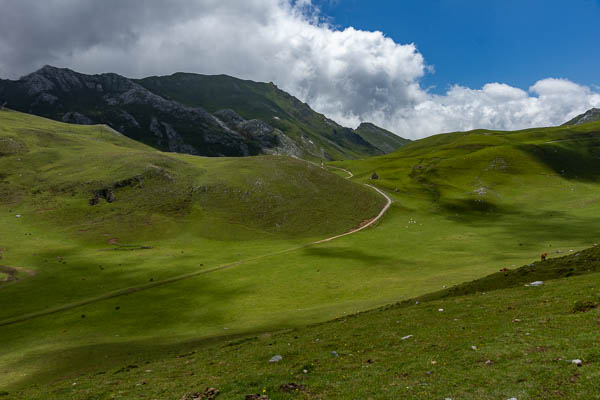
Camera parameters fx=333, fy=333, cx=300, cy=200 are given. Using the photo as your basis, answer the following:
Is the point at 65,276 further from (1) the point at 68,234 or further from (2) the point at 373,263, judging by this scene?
→ (2) the point at 373,263

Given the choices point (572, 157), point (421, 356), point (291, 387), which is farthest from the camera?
point (572, 157)

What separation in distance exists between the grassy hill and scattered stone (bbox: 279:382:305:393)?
0.73 m

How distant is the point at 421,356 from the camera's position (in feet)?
56.4

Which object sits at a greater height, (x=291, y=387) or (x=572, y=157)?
(x=572, y=157)

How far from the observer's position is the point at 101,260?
6378 cm

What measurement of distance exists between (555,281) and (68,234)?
92.4 meters

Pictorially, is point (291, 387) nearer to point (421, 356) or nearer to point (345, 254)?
point (421, 356)

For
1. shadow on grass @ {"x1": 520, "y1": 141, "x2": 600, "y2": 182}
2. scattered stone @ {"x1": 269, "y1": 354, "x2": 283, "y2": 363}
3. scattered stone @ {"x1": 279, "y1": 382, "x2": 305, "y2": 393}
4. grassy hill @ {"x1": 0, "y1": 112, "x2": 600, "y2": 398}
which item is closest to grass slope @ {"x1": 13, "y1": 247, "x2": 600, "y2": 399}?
scattered stone @ {"x1": 279, "y1": 382, "x2": 305, "y2": 393}

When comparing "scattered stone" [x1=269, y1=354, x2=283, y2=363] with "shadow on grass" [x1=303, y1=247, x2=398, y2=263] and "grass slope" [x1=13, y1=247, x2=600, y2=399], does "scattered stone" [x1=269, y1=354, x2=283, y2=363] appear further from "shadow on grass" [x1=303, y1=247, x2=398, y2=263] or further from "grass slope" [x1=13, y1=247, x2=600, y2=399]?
"shadow on grass" [x1=303, y1=247, x2=398, y2=263]

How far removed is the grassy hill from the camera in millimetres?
25562

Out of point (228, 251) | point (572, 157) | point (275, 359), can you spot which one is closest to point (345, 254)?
point (228, 251)

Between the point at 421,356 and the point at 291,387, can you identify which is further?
the point at 421,356

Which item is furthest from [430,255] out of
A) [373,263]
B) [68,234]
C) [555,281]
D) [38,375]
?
[68,234]

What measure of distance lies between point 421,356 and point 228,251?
5986 cm
